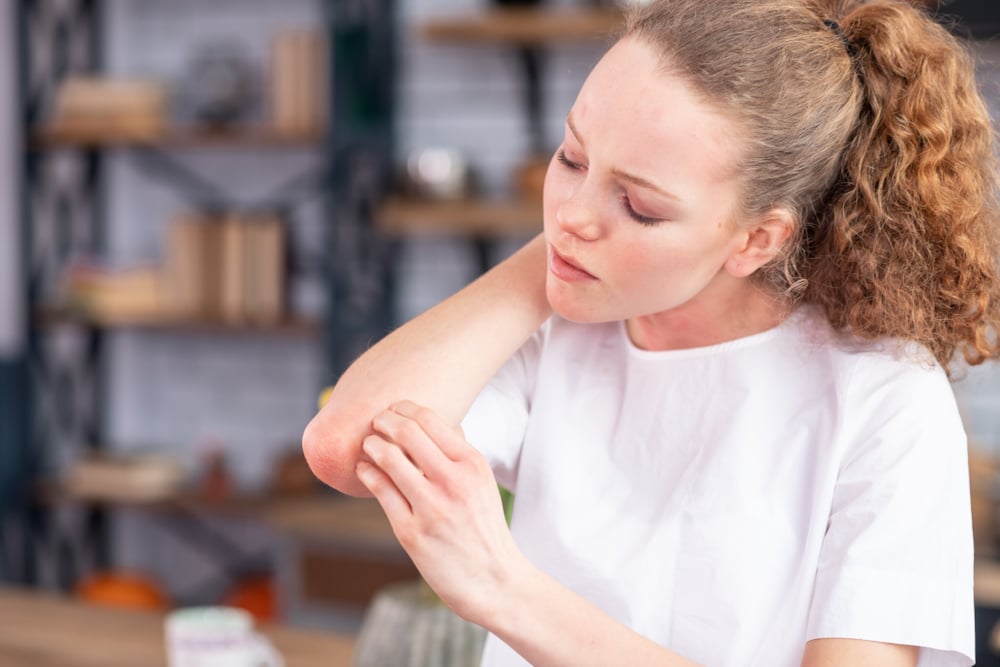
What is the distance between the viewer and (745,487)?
108cm

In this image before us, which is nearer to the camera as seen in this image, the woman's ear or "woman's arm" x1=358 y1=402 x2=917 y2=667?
"woman's arm" x1=358 y1=402 x2=917 y2=667

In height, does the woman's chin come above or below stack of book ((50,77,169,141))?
above

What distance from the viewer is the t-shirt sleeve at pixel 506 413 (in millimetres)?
1148

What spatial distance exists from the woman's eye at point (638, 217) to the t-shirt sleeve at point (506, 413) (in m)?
0.25

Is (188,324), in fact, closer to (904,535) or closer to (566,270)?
(566,270)

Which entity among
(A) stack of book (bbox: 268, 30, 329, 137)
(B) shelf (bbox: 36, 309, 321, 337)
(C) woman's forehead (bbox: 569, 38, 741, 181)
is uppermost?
(C) woman's forehead (bbox: 569, 38, 741, 181)

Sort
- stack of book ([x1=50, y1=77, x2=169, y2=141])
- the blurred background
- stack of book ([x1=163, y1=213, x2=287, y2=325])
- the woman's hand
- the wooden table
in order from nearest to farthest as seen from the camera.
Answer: the woman's hand → the wooden table → the blurred background → stack of book ([x1=163, y1=213, x2=287, y2=325]) → stack of book ([x1=50, y1=77, x2=169, y2=141])

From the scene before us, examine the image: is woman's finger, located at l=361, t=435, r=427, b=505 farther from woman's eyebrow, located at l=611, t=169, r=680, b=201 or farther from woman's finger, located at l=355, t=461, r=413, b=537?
woman's eyebrow, located at l=611, t=169, r=680, b=201

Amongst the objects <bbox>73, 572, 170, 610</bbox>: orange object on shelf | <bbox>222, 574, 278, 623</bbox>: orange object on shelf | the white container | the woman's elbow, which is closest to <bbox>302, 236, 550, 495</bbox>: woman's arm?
the woman's elbow

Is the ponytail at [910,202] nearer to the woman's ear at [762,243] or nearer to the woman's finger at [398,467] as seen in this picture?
the woman's ear at [762,243]

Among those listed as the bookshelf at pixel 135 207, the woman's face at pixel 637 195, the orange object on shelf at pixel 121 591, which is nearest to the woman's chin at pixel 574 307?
the woman's face at pixel 637 195

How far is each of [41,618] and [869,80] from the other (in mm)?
1445

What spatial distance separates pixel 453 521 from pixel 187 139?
325 cm

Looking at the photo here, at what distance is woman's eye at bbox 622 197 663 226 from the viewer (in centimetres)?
99
